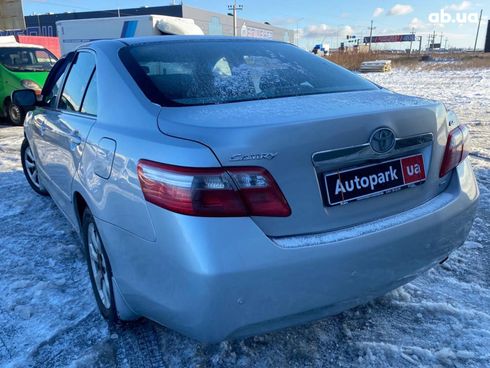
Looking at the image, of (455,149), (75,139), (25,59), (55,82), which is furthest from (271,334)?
(25,59)

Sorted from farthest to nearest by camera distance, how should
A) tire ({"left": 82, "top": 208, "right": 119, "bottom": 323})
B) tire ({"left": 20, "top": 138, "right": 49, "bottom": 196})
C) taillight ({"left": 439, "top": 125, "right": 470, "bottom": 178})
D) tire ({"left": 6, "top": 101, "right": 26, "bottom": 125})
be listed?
tire ({"left": 6, "top": 101, "right": 26, "bottom": 125}) < tire ({"left": 20, "top": 138, "right": 49, "bottom": 196}) < tire ({"left": 82, "top": 208, "right": 119, "bottom": 323}) < taillight ({"left": 439, "top": 125, "right": 470, "bottom": 178})

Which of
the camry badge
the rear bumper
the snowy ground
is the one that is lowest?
the snowy ground

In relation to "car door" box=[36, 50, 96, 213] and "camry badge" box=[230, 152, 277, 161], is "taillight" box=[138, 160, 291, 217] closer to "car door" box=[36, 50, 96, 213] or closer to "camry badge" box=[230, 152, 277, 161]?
"camry badge" box=[230, 152, 277, 161]

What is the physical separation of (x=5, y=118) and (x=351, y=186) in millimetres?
11396

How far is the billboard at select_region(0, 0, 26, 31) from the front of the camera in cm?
1600

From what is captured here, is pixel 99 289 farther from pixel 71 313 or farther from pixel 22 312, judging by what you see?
pixel 22 312

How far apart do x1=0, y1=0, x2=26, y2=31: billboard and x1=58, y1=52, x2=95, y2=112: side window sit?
51.5 ft

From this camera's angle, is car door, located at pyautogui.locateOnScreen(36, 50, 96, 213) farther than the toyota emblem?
Yes

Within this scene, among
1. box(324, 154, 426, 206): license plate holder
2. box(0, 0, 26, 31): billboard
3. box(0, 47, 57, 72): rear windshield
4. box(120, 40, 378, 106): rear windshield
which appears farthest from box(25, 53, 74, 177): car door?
box(0, 0, 26, 31): billboard

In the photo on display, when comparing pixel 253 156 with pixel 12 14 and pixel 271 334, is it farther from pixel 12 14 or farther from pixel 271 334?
pixel 12 14

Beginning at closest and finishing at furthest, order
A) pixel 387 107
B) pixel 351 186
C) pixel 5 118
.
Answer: pixel 351 186 < pixel 387 107 < pixel 5 118

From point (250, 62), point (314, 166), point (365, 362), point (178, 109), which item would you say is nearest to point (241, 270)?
point (314, 166)

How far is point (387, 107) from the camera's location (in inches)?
75.6

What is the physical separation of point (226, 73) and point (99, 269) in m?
1.32
